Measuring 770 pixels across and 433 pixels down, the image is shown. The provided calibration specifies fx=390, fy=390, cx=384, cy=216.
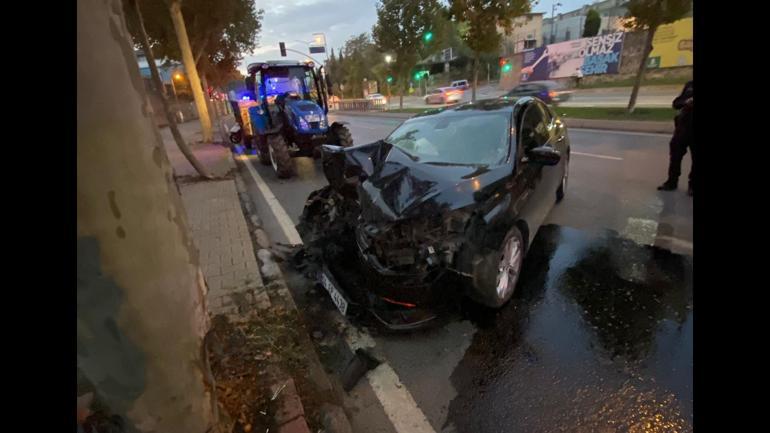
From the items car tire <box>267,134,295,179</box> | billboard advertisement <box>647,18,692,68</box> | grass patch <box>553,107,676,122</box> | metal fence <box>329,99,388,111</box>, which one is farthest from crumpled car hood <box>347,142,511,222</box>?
metal fence <box>329,99,388,111</box>

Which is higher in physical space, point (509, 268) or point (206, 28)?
point (206, 28)

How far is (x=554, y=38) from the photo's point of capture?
161ft

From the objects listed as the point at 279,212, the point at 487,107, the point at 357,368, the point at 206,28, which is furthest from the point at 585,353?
the point at 206,28

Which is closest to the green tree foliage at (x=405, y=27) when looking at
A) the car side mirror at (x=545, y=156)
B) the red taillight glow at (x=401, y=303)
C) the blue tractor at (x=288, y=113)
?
the blue tractor at (x=288, y=113)

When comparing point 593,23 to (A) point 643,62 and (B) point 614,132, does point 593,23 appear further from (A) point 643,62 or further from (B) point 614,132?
(B) point 614,132

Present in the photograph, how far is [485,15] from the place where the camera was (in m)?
18.1

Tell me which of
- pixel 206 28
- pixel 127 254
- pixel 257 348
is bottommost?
pixel 257 348

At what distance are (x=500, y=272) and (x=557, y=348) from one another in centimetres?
69

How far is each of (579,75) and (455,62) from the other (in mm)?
25459

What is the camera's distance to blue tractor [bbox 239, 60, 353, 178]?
9180 mm

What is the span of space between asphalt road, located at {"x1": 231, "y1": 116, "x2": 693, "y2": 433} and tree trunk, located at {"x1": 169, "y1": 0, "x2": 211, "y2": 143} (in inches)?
→ 531
